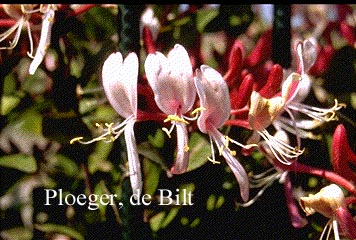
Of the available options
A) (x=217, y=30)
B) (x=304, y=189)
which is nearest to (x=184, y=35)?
(x=217, y=30)

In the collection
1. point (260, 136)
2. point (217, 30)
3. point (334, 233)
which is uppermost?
point (217, 30)

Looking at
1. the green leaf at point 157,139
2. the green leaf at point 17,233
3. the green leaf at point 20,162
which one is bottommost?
the green leaf at point 17,233

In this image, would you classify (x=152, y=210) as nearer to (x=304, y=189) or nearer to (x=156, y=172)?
(x=156, y=172)

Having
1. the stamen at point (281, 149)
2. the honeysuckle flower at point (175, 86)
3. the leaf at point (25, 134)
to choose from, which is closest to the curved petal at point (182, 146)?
the honeysuckle flower at point (175, 86)

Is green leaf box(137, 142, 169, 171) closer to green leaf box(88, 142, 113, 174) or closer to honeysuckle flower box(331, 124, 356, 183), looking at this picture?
green leaf box(88, 142, 113, 174)

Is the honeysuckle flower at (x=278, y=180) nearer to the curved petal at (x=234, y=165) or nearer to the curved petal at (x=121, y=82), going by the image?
the curved petal at (x=234, y=165)

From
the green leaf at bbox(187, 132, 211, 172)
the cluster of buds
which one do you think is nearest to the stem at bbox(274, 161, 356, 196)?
the cluster of buds

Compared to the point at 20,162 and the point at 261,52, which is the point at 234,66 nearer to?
the point at 261,52
